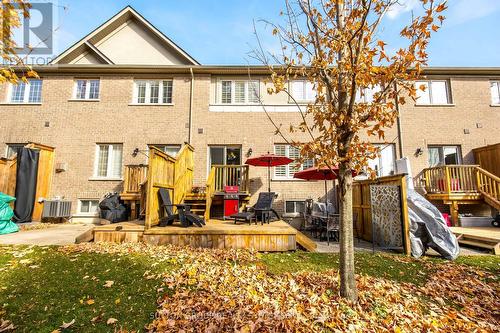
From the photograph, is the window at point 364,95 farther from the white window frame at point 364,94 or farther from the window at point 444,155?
the window at point 444,155

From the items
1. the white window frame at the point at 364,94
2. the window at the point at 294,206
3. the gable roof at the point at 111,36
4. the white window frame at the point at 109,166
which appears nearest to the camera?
the white window frame at the point at 364,94

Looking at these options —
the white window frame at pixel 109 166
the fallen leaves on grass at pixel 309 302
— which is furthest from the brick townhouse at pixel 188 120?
the fallen leaves on grass at pixel 309 302

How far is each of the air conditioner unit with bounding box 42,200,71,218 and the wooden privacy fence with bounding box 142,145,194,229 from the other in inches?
166

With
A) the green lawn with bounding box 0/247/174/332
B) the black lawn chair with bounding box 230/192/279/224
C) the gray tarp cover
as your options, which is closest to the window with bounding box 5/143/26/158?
the green lawn with bounding box 0/247/174/332

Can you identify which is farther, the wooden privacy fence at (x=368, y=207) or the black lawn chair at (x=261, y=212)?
Answer: the black lawn chair at (x=261, y=212)

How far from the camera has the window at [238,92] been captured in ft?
37.1

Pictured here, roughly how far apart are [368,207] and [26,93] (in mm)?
15437

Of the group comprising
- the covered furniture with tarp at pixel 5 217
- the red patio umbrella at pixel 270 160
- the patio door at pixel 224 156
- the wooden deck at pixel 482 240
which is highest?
the patio door at pixel 224 156

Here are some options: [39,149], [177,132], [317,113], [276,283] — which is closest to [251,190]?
[177,132]

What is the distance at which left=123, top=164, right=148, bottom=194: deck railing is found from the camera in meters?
9.72

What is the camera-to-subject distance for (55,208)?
9.55m

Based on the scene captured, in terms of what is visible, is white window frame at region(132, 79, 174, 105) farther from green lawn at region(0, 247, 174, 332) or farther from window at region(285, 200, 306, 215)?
green lawn at region(0, 247, 174, 332)

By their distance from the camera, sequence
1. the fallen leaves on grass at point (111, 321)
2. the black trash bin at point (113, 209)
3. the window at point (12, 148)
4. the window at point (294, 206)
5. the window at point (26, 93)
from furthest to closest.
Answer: the window at point (26, 93) < the window at point (12, 148) < the window at point (294, 206) < the black trash bin at point (113, 209) < the fallen leaves on grass at point (111, 321)

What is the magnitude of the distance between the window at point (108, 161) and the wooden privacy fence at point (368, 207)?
32.3 ft
